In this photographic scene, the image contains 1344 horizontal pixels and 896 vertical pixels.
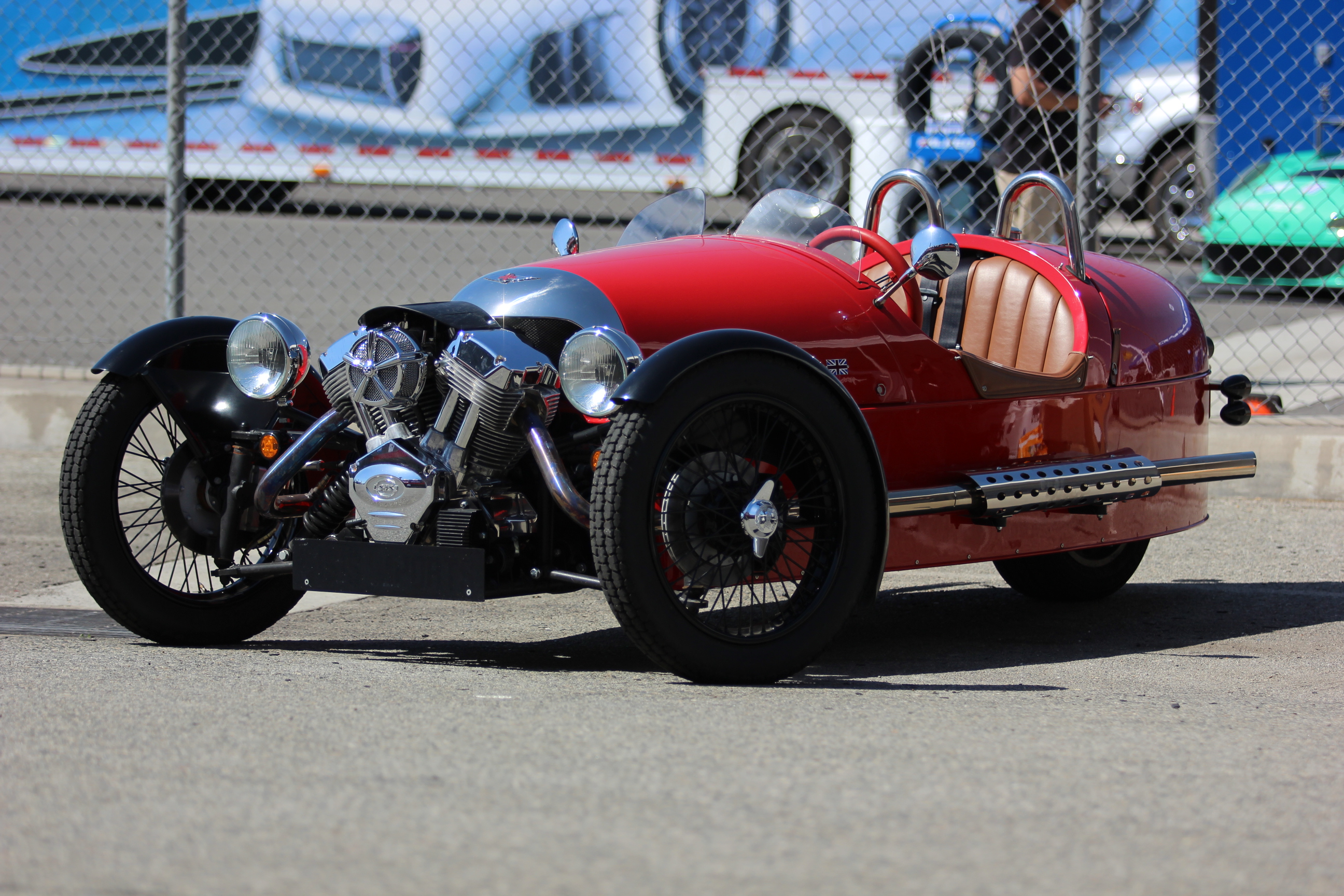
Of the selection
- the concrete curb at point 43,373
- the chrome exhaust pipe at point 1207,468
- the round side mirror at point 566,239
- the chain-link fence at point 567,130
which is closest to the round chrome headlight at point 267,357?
the round side mirror at point 566,239

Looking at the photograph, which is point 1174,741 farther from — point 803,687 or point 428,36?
point 428,36

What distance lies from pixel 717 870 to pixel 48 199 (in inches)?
584

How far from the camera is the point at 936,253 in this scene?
404cm

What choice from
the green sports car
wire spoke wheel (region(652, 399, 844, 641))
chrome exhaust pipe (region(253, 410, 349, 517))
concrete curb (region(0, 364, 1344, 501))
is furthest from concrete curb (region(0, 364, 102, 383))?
the green sports car

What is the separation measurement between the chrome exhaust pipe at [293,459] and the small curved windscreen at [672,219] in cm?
120

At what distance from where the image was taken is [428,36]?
41.5 feet

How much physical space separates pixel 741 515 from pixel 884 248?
1.23 m

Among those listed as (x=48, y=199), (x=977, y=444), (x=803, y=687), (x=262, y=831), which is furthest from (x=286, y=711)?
(x=48, y=199)

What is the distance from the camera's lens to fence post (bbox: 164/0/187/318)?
22.3 ft

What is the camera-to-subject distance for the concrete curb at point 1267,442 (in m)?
6.34

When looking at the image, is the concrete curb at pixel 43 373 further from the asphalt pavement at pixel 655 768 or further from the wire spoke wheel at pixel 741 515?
the wire spoke wheel at pixel 741 515

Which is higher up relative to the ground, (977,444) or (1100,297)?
(1100,297)

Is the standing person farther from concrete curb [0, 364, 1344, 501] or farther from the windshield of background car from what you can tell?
the windshield of background car

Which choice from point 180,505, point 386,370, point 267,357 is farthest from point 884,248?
point 180,505
